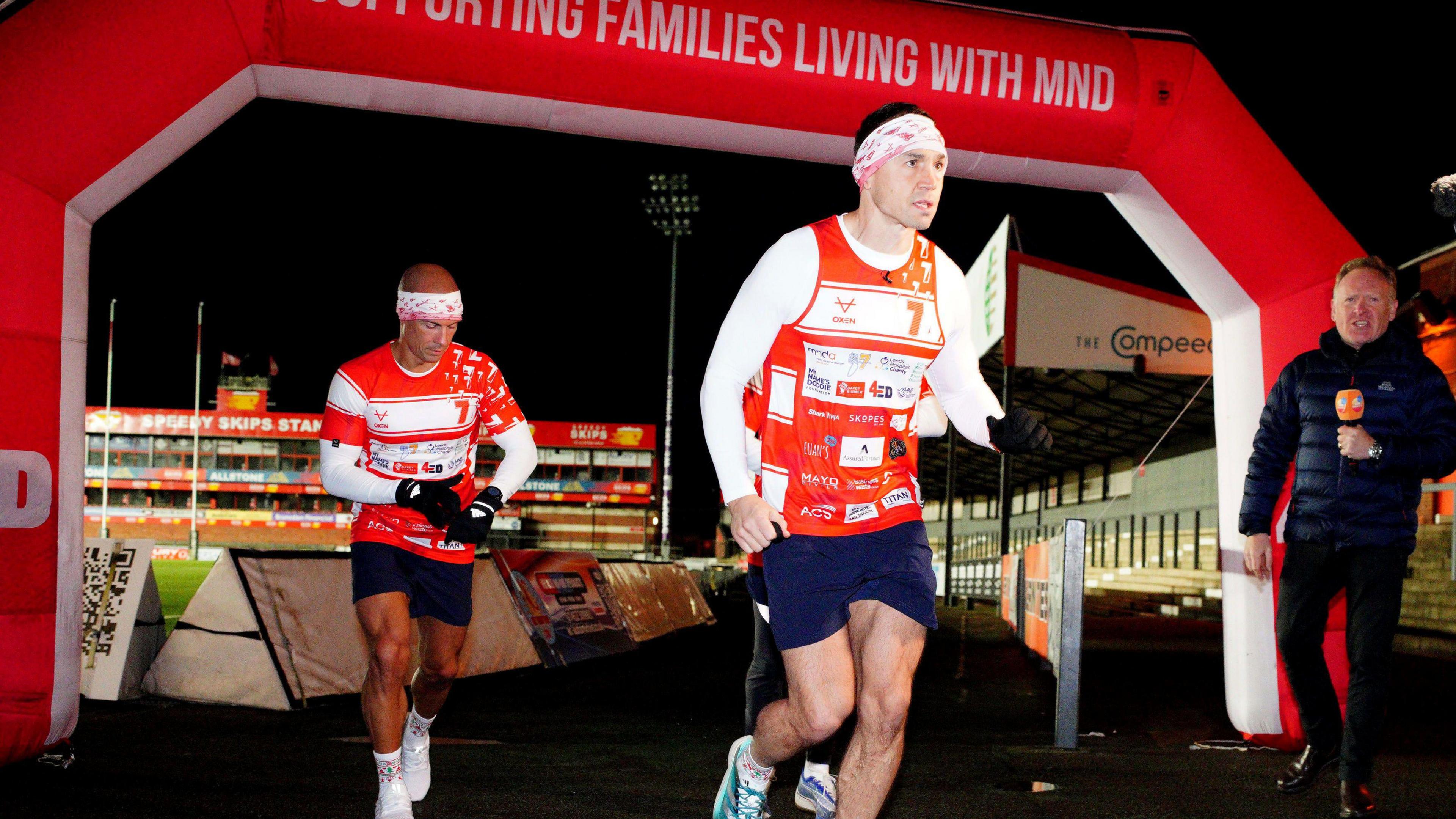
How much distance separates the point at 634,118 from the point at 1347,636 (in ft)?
14.0

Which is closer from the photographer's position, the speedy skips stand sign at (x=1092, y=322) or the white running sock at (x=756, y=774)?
the white running sock at (x=756, y=774)

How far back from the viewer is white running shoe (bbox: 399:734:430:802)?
484 cm

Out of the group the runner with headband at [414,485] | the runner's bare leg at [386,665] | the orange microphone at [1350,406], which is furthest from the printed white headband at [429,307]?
the orange microphone at [1350,406]

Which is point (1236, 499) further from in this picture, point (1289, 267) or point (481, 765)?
point (481, 765)

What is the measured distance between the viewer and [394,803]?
14.2ft

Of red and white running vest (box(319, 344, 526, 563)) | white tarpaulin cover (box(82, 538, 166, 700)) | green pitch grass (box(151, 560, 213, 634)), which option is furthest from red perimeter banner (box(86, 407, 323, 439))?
red and white running vest (box(319, 344, 526, 563))

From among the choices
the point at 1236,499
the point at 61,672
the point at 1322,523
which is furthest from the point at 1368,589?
the point at 61,672

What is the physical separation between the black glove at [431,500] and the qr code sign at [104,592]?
14.6ft

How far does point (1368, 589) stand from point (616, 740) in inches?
156

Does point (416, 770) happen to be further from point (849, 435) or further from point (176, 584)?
point (176, 584)

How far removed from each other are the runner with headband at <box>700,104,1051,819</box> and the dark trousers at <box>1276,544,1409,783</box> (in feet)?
7.63

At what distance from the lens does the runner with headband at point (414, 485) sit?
462cm

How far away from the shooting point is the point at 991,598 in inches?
1665

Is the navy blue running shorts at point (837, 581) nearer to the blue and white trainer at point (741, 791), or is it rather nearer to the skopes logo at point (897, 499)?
the skopes logo at point (897, 499)
